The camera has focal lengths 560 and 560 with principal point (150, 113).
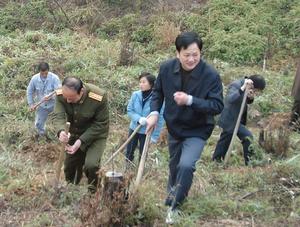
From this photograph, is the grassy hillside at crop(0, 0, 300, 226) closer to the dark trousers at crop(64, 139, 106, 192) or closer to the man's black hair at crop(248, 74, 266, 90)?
the dark trousers at crop(64, 139, 106, 192)

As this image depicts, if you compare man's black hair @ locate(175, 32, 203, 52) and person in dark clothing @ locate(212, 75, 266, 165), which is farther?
person in dark clothing @ locate(212, 75, 266, 165)

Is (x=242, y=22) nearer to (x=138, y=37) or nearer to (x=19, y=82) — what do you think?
(x=138, y=37)

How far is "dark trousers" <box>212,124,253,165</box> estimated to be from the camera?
23.8 feet

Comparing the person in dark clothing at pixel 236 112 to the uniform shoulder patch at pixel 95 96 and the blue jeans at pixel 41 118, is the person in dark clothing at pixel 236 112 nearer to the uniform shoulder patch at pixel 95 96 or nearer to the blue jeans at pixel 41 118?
the uniform shoulder patch at pixel 95 96

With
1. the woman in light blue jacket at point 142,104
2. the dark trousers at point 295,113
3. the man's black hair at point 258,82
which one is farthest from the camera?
the dark trousers at point 295,113

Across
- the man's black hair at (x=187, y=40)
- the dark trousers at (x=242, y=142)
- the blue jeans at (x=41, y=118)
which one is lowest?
the blue jeans at (x=41, y=118)

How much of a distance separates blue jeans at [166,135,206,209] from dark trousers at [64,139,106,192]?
107 centimetres

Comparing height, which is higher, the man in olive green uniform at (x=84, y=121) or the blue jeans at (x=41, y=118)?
the man in olive green uniform at (x=84, y=121)

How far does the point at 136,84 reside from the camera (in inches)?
425

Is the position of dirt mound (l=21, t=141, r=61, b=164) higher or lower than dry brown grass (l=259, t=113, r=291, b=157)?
lower

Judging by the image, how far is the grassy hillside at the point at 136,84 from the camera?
5.00 meters

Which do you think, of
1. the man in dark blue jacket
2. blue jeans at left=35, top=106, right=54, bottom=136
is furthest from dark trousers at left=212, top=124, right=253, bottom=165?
blue jeans at left=35, top=106, right=54, bottom=136

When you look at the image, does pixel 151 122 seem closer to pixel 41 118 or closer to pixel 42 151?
pixel 42 151

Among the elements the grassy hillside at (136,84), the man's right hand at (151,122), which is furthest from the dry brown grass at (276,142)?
the man's right hand at (151,122)
